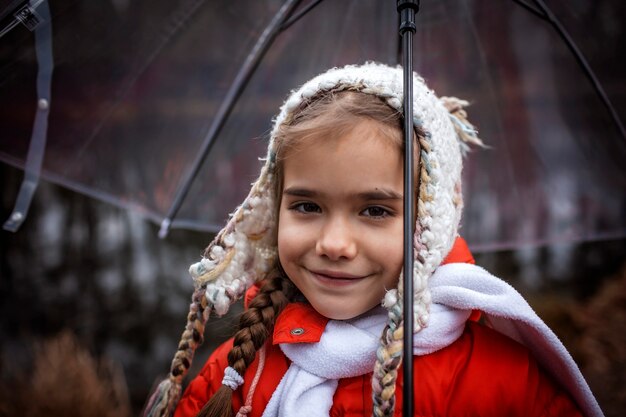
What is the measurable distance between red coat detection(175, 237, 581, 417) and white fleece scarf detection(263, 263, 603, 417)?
34 mm

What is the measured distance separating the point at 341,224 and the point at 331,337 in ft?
1.06

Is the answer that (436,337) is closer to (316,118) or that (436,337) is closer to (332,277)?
(332,277)

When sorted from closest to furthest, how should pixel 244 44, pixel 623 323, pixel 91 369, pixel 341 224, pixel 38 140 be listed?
pixel 341 224 → pixel 38 140 → pixel 244 44 → pixel 623 323 → pixel 91 369

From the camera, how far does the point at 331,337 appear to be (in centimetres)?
130

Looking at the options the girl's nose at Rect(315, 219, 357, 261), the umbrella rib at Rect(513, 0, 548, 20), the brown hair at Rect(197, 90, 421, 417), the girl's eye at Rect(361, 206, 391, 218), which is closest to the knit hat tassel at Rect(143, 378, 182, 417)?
the brown hair at Rect(197, 90, 421, 417)

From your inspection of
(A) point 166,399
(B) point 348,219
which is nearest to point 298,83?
(B) point 348,219

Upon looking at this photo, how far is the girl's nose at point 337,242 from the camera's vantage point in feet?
3.96

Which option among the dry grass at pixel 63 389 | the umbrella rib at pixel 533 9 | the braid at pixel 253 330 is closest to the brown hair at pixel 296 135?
the braid at pixel 253 330

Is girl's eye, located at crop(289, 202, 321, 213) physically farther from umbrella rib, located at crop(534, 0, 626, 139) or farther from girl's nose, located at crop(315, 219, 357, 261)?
umbrella rib, located at crop(534, 0, 626, 139)

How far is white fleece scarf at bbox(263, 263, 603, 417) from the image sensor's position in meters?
1.24

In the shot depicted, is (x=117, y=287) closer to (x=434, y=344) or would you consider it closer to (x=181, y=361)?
(x=181, y=361)

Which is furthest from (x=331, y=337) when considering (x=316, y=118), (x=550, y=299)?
(x=550, y=299)

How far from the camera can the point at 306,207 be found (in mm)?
1319

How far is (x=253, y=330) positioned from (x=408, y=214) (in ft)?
2.07
